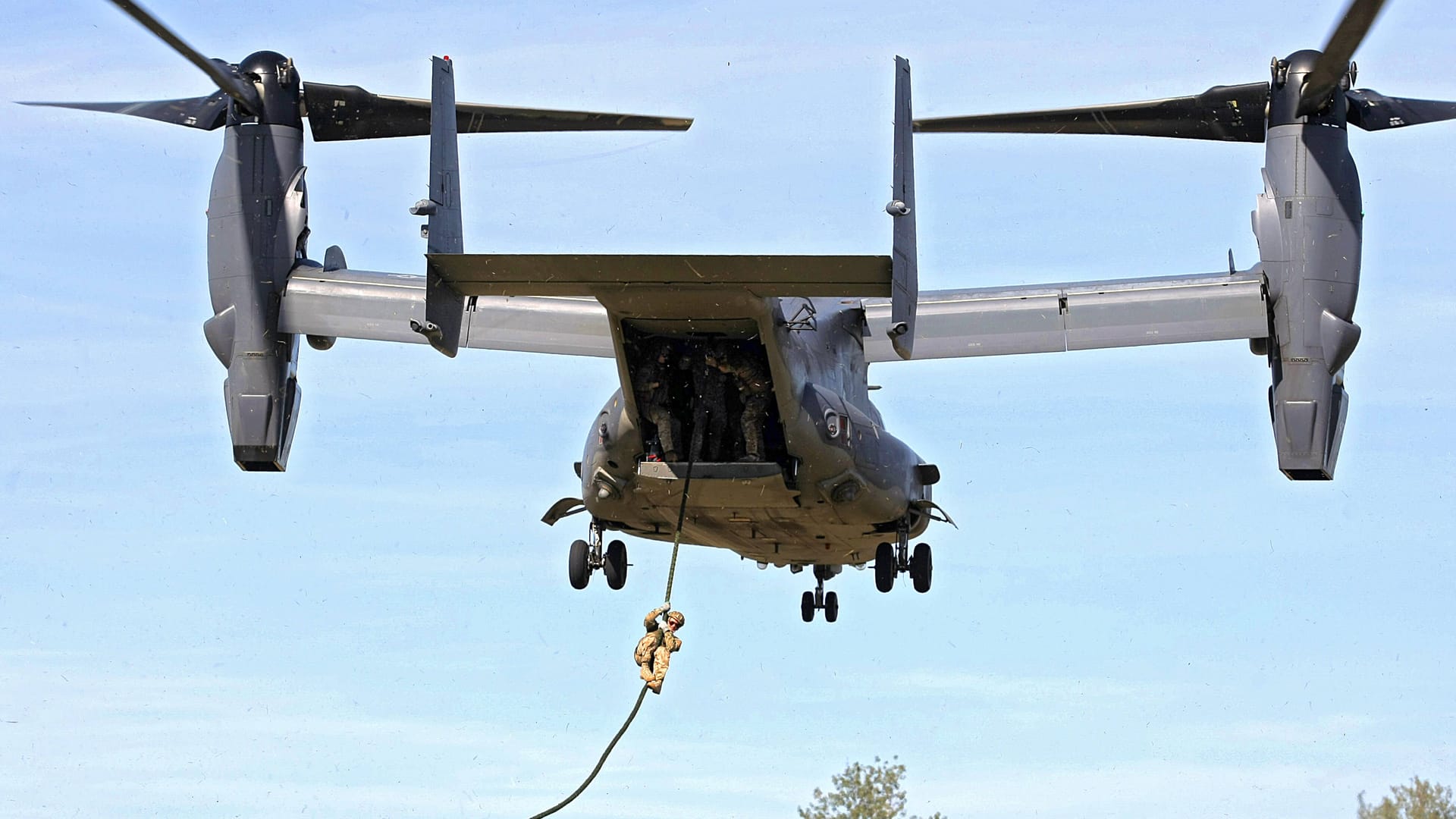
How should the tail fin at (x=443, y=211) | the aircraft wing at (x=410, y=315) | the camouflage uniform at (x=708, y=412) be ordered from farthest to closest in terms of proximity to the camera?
the aircraft wing at (x=410, y=315) < the camouflage uniform at (x=708, y=412) < the tail fin at (x=443, y=211)

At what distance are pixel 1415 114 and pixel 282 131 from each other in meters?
11.4

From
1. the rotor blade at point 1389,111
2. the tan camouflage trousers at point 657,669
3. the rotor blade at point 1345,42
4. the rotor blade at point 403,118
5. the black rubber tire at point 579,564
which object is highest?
the rotor blade at point 1389,111

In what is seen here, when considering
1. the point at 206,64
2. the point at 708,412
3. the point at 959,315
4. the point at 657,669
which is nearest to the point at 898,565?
the point at 959,315

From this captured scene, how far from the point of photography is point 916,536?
23.5m

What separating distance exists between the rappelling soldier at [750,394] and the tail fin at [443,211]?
2.46 m

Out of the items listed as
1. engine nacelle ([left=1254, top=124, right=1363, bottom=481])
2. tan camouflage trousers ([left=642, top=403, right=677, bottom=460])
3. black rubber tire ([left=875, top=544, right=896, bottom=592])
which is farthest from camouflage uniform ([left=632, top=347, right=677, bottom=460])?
engine nacelle ([left=1254, top=124, right=1363, bottom=481])

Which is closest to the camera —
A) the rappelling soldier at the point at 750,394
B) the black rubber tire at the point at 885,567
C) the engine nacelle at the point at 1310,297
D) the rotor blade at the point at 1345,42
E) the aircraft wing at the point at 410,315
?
the rotor blade at the point at 1345,42

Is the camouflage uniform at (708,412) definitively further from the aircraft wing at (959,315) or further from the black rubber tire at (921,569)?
the black rubber tire at (921,569)

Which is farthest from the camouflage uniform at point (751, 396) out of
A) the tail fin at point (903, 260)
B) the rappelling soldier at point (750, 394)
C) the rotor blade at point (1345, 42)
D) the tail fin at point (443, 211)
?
the rotor blade at point (1345, 42)

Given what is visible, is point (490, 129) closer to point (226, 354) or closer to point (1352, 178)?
point (226, 354)

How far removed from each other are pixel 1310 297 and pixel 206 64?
10.3 meters

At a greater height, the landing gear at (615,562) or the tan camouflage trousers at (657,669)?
the landing gear at (615,562)

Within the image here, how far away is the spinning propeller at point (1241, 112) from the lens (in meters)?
20.9

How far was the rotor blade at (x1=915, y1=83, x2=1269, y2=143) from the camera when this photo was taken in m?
22.1
